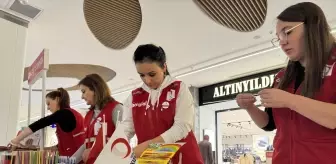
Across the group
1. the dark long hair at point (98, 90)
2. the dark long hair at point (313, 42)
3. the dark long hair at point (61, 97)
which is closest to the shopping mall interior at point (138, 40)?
the dark long hair at point (61, 97)

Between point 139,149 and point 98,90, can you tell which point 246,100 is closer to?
point 139,149

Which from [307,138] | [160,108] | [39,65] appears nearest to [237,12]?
[39,65]

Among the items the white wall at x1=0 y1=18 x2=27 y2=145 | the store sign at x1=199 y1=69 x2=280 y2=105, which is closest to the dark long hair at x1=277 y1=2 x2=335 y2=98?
the white wall at x1=0 y1=18 x2=27 y2=145

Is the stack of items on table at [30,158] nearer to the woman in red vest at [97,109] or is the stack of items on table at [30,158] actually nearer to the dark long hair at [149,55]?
the woman in red vest at [97,109]

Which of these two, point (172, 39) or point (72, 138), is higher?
point (172, 39)

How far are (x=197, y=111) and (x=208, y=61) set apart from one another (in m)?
2.64

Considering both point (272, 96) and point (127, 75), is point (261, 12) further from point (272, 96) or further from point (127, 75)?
point (127, 75)

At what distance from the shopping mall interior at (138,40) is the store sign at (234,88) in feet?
0.08

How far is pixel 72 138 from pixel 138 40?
3.49m

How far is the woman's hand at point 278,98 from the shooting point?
98cm

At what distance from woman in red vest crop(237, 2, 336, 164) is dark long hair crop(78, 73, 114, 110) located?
4.10ft

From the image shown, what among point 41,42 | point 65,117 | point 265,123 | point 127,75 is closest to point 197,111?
point 127,75

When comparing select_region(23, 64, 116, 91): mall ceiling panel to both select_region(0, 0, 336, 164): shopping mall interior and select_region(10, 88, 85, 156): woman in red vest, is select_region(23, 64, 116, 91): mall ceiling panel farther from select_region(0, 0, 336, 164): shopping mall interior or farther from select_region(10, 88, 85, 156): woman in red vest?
select_region(10, 88, 85, 156): woman in red vest

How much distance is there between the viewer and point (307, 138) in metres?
1.02
